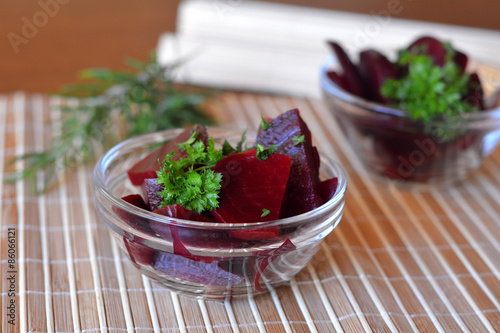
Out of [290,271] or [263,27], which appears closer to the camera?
[290,271]

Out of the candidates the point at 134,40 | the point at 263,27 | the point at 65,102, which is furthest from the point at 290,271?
the point at 134,40

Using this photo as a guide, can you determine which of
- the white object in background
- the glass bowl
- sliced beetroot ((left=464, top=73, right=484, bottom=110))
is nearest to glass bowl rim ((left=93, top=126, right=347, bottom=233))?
the glass bowl

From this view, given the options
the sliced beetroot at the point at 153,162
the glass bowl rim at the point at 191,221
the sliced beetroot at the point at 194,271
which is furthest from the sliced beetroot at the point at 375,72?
the sliced beetroot at the point at 194,271

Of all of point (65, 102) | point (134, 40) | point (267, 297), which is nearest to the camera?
point (267, 297)

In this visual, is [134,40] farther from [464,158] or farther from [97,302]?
[97,302]

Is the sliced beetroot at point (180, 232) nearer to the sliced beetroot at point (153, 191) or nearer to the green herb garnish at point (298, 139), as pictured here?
the sliced beetroot at point (153, 191)

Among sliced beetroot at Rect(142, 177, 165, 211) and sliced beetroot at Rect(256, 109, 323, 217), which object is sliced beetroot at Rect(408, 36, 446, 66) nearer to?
sliced beetroot at Rect(256, 109, 323, 217)

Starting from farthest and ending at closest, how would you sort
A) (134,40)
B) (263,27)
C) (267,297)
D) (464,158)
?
(134,40) < (263,27) < (464,158) < (267,297)
